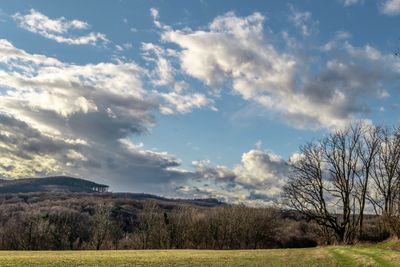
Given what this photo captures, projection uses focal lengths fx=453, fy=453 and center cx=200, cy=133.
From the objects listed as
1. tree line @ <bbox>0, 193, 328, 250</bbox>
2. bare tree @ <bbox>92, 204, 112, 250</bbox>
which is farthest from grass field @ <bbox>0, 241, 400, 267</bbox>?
tree line @ <bbox>0, 193, 328, 250</bbox>

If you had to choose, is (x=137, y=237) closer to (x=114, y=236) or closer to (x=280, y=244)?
(x=114, y=236)

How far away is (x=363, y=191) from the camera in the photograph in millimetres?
74625

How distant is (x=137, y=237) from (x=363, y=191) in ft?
296

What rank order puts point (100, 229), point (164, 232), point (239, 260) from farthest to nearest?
point (164, 232)
point (100, 229)
point (239, 260)

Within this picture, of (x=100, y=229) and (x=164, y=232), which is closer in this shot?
(x=100, y=229)

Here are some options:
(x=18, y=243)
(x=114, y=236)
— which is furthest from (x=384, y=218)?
(x=18, y=243)

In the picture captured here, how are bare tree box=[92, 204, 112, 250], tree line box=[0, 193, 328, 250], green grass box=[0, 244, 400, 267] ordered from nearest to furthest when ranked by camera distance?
1. green grass box=[0, 244, 400, 267]
2. bare tree box=[92, 204, 112, 250]
3. tree line box=[0, 193, 328, 250]

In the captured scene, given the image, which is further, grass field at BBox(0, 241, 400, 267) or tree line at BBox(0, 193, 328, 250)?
tree line at BBox(0, 193, 328, 250)

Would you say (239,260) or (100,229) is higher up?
(100,229)

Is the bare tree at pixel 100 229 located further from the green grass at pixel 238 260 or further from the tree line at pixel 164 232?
the green grass at pixel 238 260

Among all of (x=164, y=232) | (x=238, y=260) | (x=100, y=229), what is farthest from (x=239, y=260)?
(x=164, y=232)

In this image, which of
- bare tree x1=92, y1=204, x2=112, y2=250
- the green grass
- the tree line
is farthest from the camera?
the tree line

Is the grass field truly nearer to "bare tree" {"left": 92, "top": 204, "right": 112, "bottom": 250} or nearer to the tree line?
"bare tree" {"left": 92, "top": 204, "right": 112, "bottom": 250}

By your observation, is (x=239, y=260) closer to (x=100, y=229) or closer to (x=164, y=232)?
(x=100, y=229)
